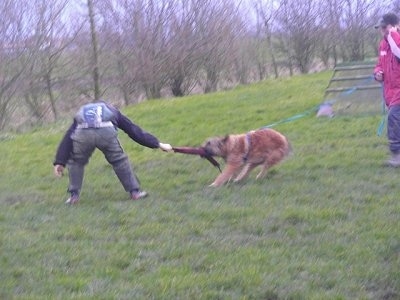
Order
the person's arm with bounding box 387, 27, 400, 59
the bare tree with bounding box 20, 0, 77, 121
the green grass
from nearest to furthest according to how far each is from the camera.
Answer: the green grass, the person's arm with bounding box 387, 27, 400, 59, the bare tree with bounding box 20, 0, 77, 121

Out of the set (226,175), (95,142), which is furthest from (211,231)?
(226,175)

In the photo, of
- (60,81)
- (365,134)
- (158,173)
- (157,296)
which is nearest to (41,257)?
(157,296)

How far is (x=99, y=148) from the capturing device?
846cm

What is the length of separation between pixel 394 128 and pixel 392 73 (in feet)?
2.44

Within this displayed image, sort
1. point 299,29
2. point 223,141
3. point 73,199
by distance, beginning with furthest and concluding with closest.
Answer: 1. point 299,29
2. point 223,141
3. point 73,199

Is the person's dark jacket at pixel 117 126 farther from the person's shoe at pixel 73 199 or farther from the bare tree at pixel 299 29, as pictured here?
the bare tree at pixel 299 29

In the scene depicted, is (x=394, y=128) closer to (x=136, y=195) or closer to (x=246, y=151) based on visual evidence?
(x=246, y=151)

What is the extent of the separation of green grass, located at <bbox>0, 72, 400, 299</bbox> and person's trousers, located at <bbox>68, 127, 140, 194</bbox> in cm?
31

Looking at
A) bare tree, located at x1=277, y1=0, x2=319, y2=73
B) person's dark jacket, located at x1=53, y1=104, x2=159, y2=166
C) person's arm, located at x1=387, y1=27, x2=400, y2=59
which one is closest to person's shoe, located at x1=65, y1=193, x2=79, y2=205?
person's dark jacket, located at x1=53, y1=104, x2=159, y2=166

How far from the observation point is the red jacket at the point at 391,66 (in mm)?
9070

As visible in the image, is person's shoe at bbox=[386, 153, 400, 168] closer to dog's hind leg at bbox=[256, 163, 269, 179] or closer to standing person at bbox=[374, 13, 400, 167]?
standing person at bbox=[374, 13, 400, 167]

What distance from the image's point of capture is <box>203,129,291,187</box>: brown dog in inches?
362

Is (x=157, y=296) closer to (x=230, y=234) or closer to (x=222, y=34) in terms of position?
(x=230, y=234)

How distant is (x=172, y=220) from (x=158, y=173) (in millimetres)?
3102
